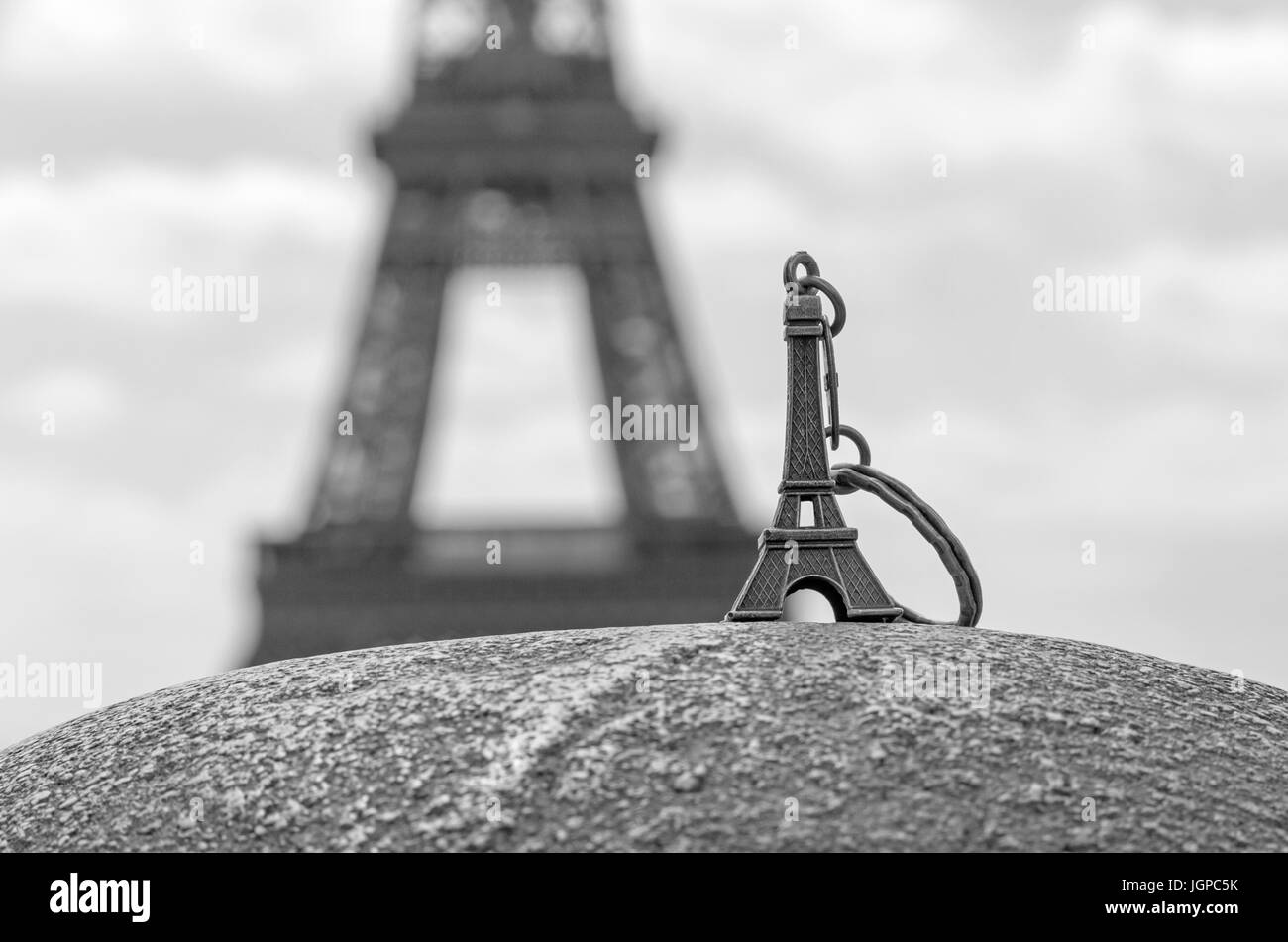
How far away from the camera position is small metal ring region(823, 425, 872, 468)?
6.10 m

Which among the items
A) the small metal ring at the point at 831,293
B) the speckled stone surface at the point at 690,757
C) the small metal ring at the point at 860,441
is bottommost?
the speckled stone surface at the point at 690,757

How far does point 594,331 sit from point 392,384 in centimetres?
336

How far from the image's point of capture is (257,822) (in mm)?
4668

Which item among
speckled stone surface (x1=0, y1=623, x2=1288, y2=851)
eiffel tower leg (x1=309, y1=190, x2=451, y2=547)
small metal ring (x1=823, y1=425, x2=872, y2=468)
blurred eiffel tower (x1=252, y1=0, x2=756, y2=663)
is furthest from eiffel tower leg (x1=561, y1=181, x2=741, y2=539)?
speckled stone surface (x1=0, y1=623, x2=1288, y2=851)

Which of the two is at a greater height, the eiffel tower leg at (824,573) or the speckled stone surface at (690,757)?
the eiffel tower leg at (824,573)

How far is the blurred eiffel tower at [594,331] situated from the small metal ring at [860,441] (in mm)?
19454

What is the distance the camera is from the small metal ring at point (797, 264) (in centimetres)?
587

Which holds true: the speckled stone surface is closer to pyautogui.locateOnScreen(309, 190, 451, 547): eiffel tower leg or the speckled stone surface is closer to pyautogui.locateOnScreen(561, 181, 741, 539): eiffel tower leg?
pyautogui.locateOnScreen(561, 181, 741, 539): eiffel tower leg

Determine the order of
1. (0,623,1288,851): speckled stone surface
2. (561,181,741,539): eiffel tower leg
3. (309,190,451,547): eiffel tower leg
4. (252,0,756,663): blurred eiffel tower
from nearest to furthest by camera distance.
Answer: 1. (0,623,1288,851): speckled stone surface
2. (252,0,756,663): blurred eiffel tower
3. (309,190,451,547): eiffel tower leg
4. (561,181,741,539): eiffel tower leg

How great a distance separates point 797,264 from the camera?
5.87m

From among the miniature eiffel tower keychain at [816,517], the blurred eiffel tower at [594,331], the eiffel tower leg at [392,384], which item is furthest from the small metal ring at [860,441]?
the eiffel tower leg at [392,384]

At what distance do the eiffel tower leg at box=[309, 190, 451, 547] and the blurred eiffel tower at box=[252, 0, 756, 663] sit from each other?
31mm

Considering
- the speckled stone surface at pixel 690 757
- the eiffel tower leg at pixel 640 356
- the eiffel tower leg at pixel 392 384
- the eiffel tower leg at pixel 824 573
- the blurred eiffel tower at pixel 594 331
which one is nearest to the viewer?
the speckled stone surface at pixel 690 757

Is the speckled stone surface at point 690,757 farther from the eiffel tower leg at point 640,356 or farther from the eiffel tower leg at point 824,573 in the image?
the eiffel tower leg at point 640,356
